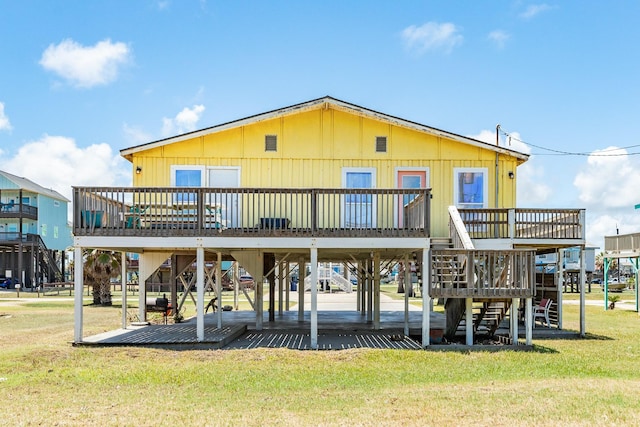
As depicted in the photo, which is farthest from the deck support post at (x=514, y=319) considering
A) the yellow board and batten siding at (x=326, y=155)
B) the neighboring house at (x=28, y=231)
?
the neighboring house at (x=28, y=231)

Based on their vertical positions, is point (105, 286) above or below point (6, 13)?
below

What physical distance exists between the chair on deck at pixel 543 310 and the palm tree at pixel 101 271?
19364 millimetres

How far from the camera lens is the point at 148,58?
17969 mm

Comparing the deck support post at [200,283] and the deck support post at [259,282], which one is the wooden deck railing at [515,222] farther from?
the deck support post at [200,283]

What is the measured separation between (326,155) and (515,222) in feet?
17.9

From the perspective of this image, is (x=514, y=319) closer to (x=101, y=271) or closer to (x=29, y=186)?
(x=101, y=271)

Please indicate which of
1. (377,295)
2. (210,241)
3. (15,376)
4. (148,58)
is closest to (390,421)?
(15,376)

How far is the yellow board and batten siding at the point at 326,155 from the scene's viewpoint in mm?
17750

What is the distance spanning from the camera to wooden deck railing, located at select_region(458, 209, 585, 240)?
1700cm

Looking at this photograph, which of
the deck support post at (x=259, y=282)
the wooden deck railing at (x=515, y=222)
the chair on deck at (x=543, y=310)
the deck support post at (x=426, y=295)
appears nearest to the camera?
the deck support post at (x=426, y=295)

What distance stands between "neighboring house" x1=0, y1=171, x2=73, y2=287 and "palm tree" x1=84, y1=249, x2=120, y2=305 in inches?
844

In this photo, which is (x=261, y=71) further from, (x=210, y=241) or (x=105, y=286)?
(x=105, y=286)

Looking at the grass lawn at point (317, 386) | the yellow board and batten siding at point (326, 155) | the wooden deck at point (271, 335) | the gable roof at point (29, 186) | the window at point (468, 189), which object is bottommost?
the wooden deck at point (271, 335)

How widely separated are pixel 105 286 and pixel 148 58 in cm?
1713
